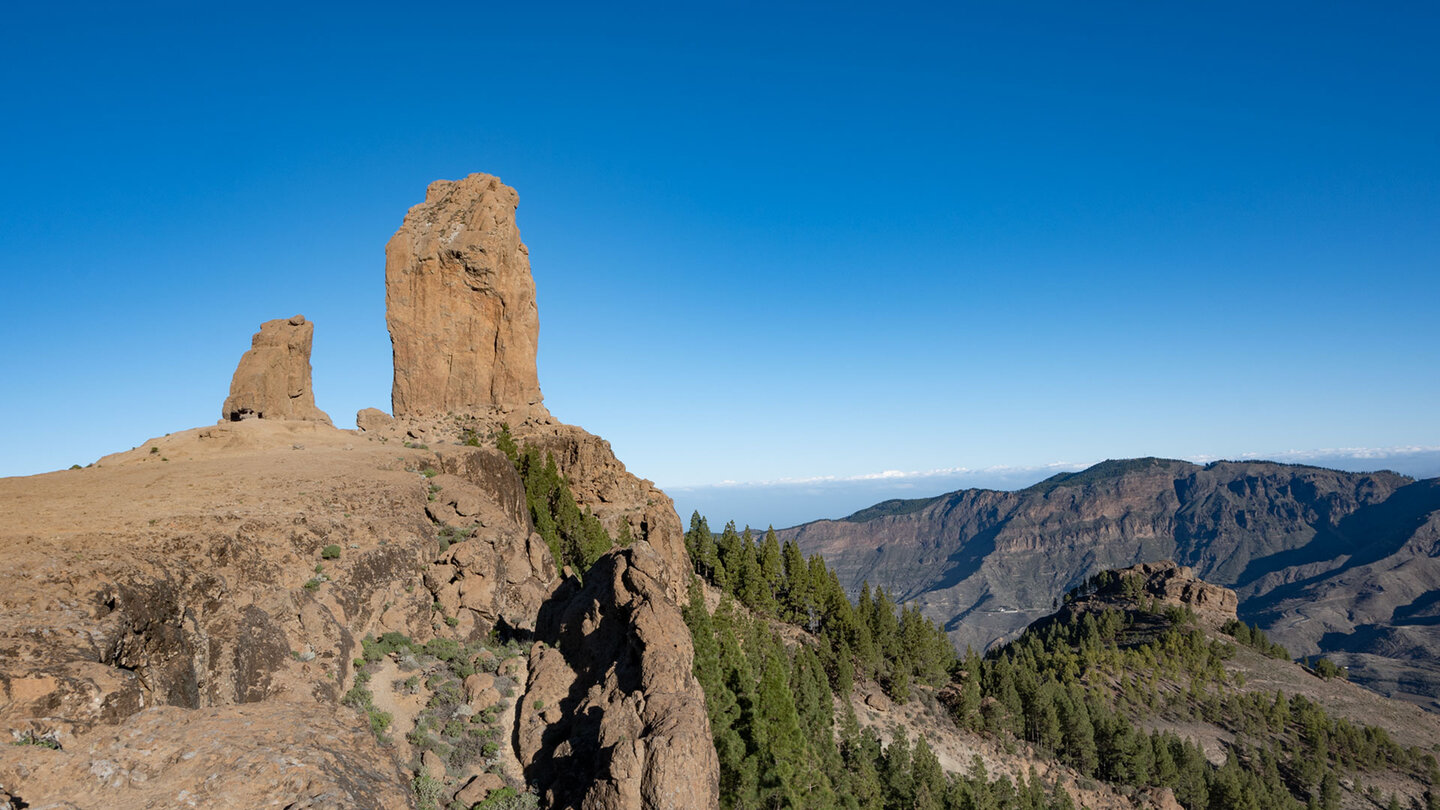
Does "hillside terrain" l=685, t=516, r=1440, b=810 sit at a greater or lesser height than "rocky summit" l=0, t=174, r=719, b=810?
lesser

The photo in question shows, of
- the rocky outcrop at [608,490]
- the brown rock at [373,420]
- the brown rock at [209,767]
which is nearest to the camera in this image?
the brown rock at [209,767]

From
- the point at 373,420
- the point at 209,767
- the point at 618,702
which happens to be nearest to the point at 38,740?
the point at 209,767

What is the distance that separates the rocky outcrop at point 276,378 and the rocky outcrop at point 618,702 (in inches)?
1666

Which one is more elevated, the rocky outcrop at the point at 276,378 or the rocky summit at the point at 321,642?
the rocky outcrop at the point at 276,378

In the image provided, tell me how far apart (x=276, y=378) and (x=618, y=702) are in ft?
177

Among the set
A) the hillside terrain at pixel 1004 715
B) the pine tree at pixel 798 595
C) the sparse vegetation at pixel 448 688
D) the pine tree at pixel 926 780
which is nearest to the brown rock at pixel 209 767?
the sparse vegetation at pixel 448 688

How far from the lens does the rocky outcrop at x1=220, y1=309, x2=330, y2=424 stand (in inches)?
2422

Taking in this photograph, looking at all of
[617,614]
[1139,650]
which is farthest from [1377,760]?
[617,614]

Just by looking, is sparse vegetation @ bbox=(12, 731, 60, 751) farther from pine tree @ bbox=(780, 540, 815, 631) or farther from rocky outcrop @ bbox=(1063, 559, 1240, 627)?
rocky outcrop @ bbox=(1063, 559, 1240, 627)

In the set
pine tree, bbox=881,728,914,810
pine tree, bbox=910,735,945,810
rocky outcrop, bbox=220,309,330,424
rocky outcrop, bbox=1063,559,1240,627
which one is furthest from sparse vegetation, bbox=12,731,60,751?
rocky outcrop, bbox=1063,559,1240,627

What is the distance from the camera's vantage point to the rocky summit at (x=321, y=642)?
14375 millimetres

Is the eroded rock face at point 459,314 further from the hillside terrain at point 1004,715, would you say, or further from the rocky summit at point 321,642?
the hillside terrain at point 1004,715

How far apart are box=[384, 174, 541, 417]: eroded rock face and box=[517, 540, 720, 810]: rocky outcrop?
40960mm

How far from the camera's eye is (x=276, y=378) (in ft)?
208
